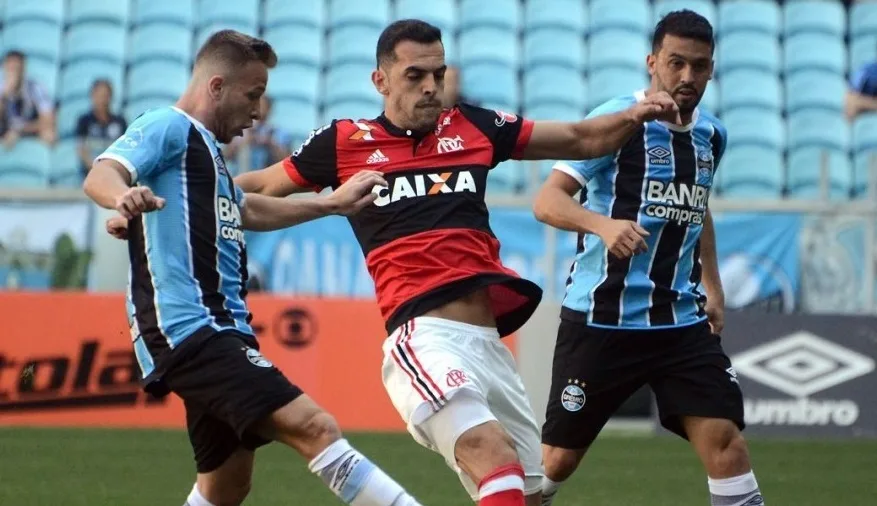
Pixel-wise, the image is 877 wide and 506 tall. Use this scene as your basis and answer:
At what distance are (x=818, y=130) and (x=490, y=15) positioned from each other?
412 cm

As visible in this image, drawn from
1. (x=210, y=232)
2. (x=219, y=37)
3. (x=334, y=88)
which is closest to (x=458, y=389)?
(x=210, y=232)

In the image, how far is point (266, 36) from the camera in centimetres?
1886

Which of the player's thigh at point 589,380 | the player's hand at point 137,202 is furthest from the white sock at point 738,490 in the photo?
the player's hand at point 137,202

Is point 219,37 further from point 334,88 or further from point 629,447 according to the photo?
point 334,88

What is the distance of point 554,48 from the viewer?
62.1 feet

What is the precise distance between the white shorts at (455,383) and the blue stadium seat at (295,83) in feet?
40.4

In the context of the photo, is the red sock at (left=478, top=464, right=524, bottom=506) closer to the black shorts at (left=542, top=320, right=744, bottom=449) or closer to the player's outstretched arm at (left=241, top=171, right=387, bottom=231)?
the player's outstretched arm at (left=241, top=171, right=387, bottom=231)

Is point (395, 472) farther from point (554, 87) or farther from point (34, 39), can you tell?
point (34, 39)

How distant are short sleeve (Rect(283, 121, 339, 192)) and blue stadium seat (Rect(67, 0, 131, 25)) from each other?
13.0 m

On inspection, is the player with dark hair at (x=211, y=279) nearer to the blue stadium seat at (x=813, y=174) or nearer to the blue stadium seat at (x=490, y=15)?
the blue stadium seat at (x=813, y=174)

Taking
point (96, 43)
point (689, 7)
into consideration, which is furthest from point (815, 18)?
point (96, 43)

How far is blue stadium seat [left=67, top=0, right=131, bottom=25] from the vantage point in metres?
18.8

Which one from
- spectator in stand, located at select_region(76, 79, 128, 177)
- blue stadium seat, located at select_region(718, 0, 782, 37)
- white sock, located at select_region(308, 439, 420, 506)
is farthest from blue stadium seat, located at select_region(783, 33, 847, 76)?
white sock, located at select_region(308, 439, 420, 506)

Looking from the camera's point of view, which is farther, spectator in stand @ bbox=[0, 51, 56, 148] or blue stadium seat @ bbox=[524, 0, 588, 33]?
blue stadium seat @ bbox=[524, 0, 588, 33]
